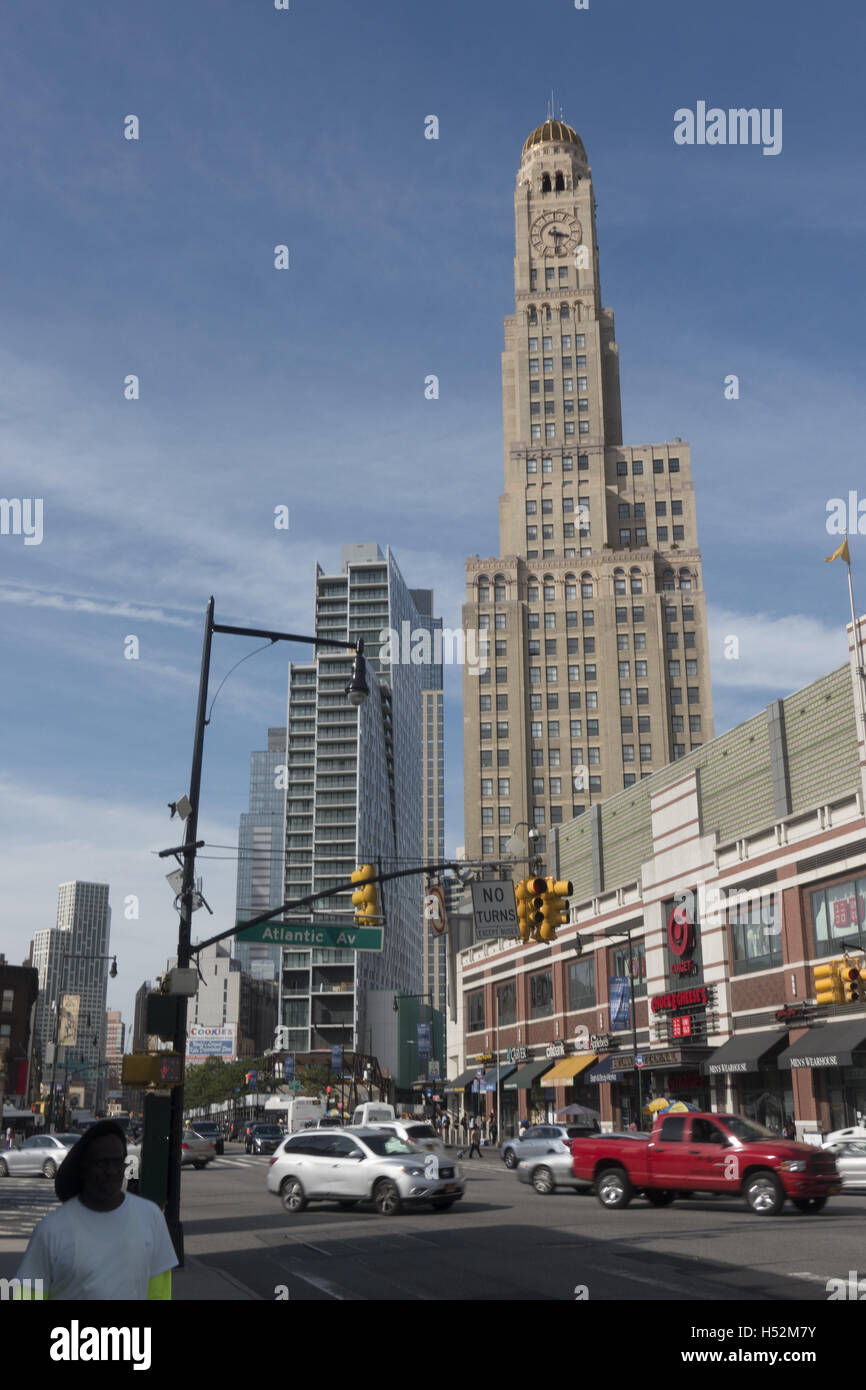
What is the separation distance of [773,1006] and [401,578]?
6195 inches

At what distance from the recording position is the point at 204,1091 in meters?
128

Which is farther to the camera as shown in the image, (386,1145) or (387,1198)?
(386,1145)

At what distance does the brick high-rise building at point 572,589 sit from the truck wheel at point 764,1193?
8762 cm

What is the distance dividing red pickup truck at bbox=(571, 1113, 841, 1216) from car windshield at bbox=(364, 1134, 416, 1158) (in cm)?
369

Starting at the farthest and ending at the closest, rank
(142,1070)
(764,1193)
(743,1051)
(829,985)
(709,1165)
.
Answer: (743,1051) < (829,985) < (709,1165) < (764,1193) < (142,1070)

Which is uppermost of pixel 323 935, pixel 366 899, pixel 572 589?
pixel 572 589

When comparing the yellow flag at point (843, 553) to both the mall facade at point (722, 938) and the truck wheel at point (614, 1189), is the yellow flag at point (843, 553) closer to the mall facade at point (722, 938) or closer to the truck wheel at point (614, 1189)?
the mall facade at point (722, 938)

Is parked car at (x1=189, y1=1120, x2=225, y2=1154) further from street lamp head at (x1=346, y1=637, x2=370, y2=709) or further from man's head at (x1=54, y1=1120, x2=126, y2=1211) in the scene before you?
man's head at (x1=54, y1=1120, x2=126, y2=1211)

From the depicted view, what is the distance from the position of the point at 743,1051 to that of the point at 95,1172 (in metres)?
44.1

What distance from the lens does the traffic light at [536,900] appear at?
23.1 meters

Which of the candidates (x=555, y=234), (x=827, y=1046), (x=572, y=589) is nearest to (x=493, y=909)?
(x=827, y=1046)

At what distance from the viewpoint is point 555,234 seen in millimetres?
130000

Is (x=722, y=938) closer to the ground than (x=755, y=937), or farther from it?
farther from it

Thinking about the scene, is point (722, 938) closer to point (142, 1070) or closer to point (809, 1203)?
point (809, 1203)
